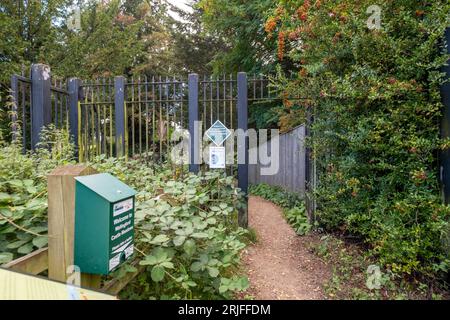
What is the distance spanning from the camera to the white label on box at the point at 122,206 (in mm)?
1355

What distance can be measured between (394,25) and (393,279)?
2505 mm

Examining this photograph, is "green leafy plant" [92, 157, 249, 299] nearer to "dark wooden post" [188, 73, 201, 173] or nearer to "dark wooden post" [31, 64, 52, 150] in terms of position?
"dark wooden post" [188, 73, 201, 173]

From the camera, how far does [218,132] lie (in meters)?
4.14

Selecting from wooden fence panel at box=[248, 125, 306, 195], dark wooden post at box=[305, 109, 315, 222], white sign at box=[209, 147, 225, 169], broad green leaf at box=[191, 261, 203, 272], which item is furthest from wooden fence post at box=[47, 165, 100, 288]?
wooden fence panel at box=[248, 125, 306, 195]

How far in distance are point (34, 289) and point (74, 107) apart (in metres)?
4.19

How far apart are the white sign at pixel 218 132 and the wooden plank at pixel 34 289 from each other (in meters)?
3.23

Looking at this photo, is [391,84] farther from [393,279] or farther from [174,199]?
[174,199]

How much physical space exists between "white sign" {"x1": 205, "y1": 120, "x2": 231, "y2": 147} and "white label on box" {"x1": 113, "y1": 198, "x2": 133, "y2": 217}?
2.71 m

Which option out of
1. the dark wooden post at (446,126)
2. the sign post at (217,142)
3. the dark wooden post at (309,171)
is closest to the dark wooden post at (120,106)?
the sign post at (217,142)

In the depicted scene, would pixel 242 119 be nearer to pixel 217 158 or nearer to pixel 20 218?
pixel 217 158

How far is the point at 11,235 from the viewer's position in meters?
1.63

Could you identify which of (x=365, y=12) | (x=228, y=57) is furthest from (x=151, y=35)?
(x=365, y=12)

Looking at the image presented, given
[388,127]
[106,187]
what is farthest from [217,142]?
[106,187]

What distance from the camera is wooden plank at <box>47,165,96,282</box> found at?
1366 mm
